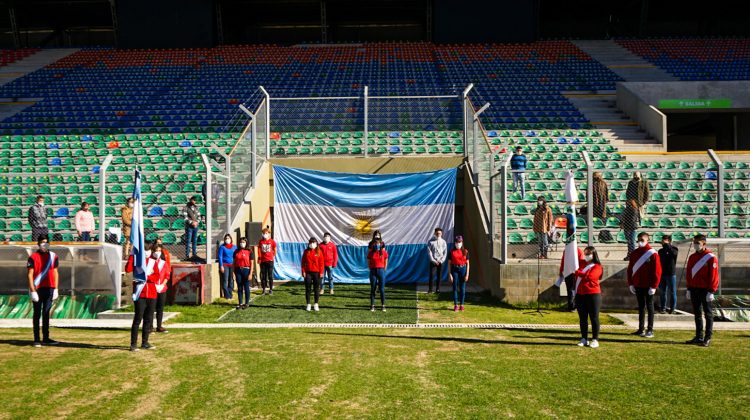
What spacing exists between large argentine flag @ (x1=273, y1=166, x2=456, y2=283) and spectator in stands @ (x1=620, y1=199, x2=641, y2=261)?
17.1 ft

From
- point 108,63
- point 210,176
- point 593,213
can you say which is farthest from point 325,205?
point 108,63

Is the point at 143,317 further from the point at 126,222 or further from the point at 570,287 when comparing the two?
the point at 570,287

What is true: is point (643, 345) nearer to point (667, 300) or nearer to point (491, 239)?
point (667, 300)

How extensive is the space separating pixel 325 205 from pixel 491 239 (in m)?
5.17

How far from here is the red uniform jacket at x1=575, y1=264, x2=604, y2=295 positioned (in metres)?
9.89

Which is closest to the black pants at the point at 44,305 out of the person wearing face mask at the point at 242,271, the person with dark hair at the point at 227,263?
the person wearing face mask at the point at 242,271

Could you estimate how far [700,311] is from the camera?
10.1 meters

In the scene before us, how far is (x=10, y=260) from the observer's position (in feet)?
43.2

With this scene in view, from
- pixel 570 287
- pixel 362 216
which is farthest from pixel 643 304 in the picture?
pixel 362 216

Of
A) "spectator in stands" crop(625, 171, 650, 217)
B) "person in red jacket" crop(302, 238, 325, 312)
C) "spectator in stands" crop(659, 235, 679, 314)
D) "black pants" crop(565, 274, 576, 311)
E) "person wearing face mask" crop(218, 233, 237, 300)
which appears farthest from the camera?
"person wearing face mask" crop(218, 233, 237, 300)

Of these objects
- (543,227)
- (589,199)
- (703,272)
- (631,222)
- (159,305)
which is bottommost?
(159,305)

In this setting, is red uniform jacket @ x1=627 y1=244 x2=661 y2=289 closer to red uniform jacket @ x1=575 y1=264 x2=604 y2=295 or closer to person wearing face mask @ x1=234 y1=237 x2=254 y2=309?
red uniform jacket @ x1=575 y1=264 x2=604 y2=295

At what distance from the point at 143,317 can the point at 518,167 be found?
1092 cm

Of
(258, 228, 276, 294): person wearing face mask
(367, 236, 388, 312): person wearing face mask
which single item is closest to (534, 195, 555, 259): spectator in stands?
(367, 236, 388, 312): person wearing face mask
